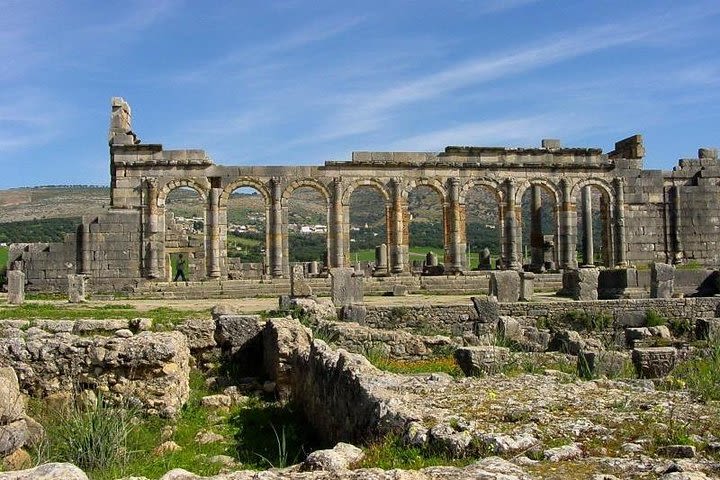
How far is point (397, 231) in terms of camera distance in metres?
33.8

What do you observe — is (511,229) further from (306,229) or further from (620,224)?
(306,229)

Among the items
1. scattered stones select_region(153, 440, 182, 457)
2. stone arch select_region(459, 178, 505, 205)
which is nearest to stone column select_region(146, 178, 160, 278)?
stone arch select_region(459, 178, 505, 205)

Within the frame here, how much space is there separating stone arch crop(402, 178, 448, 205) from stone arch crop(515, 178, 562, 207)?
11.1ft

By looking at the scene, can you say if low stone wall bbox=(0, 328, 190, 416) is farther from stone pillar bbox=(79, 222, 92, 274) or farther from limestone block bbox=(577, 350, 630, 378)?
stone pillar bbox=(79, 222, 92, 274)

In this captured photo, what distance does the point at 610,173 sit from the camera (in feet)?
117

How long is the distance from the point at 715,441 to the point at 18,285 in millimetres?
23459

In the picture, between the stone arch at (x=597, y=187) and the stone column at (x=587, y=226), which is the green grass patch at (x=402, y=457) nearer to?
the stone arch at (x=597, y=187)

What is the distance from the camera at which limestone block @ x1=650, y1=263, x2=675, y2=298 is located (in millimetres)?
23172

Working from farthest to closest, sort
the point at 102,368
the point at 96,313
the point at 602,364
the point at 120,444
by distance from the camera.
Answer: the point at 96,313
the point at 602,364
the point at 102,368
the point at 120,444

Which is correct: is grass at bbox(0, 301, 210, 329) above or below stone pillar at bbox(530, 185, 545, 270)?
below

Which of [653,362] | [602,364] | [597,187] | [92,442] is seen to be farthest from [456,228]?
[92,442]

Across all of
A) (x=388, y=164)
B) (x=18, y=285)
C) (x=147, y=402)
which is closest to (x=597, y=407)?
(x=147, y=402)

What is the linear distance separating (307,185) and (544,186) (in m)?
11.1

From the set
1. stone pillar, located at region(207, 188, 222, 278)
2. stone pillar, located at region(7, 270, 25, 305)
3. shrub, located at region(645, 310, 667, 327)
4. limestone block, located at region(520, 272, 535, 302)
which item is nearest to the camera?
shrub, located at region(645, 310, 667, 327)
